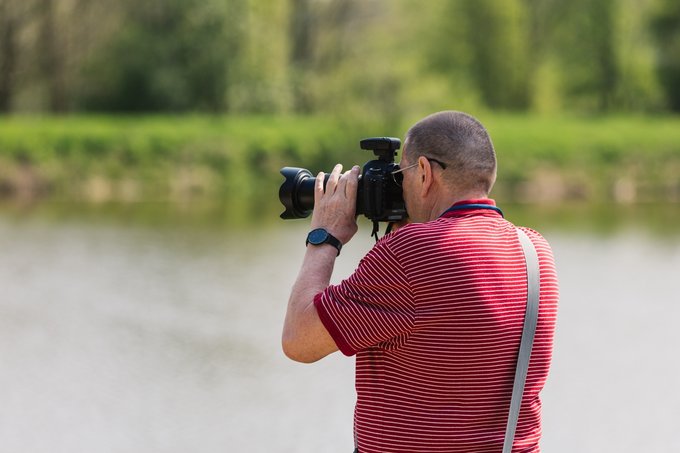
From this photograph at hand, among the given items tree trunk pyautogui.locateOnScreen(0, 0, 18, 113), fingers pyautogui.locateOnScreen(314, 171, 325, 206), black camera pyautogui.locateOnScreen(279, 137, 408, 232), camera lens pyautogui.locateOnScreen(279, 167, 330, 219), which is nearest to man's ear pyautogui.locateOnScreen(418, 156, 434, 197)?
black camera pyautogui.locateOnScreen(279, 137, 408, 232)

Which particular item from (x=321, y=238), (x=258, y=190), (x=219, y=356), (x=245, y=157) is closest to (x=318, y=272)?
(x=321, y=238)

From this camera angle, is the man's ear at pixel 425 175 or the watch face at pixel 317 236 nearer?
the man's ear at pixel 425 175

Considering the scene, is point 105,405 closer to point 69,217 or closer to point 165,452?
point 165,452

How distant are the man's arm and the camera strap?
39 centimetres

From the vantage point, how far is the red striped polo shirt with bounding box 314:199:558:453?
252cm

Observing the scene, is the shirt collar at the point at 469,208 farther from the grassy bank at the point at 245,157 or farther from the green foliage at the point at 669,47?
the green foliage at the point at 669,47

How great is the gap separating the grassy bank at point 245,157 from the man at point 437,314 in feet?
78.3

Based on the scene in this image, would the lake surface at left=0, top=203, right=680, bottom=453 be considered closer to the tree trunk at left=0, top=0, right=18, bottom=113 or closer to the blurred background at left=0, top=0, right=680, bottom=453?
the blurred background at left=0, top=0, right=680, bottom=453

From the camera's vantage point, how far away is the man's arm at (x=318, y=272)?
2.59 metres

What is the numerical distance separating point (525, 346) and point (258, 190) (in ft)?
88.0

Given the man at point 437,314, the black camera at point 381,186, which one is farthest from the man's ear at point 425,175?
the black camera at point 381,186

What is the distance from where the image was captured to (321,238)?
2.73 metres

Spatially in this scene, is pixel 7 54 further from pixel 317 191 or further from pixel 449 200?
pixel 449 200

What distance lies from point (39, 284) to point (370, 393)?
34.6 feet
